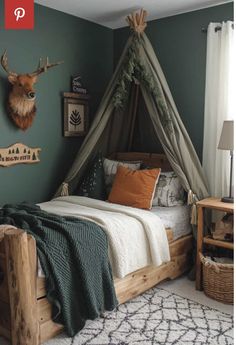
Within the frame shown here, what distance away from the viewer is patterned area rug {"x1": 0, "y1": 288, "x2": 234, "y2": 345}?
93.6 inches

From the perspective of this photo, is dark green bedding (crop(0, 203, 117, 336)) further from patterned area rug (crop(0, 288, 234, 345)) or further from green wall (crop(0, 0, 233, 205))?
green wall (crop(0, 0, 233, 205))

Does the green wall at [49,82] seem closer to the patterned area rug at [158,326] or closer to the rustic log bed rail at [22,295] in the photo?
the rustic log bed rail at [22,295]

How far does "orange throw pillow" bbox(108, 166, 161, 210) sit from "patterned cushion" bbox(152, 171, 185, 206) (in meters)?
0.12

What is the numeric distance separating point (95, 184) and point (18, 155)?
0.82 meters

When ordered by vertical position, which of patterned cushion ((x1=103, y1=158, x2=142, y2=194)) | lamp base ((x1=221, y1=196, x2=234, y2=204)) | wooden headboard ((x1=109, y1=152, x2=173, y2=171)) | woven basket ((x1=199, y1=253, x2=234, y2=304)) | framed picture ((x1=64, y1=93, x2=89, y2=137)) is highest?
framed picture ((x1=64, y1=93, x2=89, y2=137))

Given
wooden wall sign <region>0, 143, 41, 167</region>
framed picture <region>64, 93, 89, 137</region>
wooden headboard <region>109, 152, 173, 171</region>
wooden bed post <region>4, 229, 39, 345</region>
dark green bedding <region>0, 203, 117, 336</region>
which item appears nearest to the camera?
wooden bed post <region>4, 229, 39, 345</region>

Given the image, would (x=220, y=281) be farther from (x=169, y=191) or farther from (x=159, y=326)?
(x=169, y=191)

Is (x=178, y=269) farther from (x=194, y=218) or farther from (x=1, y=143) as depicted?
(x=1, y=143)

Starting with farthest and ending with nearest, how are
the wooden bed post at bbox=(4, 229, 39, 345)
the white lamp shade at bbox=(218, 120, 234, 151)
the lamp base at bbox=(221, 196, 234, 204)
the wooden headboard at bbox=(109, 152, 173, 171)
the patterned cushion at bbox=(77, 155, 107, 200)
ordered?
the wooden headboard at bbox=(109, 152, 173, 171) < the patterned cushion at bbox=(77, 155, 107, 200) < the lamp base at bbox=(221, 196, 234, 204) < the white lamp shade at bbox=(218, 120, 234, 151) < the wooden bed post at bbox=(4, 229, 39, 345)

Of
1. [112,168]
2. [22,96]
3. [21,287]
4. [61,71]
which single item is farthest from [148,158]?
[21,287]

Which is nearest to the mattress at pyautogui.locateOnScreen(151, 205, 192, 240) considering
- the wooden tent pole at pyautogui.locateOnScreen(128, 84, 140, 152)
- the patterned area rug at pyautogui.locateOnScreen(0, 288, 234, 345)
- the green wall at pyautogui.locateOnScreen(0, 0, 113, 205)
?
the patterned area rug at pyautogui.locateOnScreen(0, 288, 234, 345)

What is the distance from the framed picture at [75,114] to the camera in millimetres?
3939

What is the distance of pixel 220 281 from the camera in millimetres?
2938

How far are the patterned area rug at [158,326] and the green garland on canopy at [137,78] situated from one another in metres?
1.58
